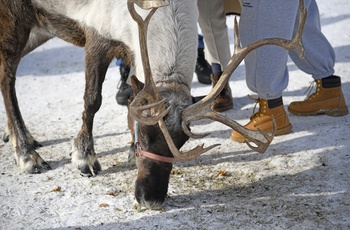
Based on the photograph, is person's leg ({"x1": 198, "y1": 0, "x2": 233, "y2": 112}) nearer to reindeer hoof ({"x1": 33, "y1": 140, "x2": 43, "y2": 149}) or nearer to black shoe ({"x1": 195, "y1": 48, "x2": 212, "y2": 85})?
black shoe ({"x1": 195, "y1": 48, "x2": 212, "y2": 85})

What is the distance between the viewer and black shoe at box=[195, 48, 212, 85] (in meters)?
5.76

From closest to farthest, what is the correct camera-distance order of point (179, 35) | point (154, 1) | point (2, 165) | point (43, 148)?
1. point (154, 1)
2. point (179, 35)
3. point (2, 165)
4. point (43, 148)

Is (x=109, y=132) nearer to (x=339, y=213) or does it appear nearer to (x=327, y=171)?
(x=327, y=171)

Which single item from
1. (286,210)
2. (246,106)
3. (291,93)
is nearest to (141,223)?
(286,210)

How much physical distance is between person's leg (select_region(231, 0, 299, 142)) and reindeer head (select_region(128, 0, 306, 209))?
68 cm

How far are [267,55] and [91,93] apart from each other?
1288 millimetres

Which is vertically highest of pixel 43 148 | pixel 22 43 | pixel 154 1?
pixel 154 1

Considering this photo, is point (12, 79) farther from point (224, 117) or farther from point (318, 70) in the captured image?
point (318, 70)

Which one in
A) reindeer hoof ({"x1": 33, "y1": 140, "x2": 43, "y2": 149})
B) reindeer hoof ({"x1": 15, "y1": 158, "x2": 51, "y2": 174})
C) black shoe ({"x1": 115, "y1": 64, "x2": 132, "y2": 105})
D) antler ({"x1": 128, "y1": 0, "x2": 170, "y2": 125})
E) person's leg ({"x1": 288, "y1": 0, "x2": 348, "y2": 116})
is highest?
antler ({"x1": 128, "y1": 0, "x2": 170, "y2": 125})

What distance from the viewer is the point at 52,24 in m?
4.25

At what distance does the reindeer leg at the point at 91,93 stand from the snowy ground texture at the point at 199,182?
0.10 meters

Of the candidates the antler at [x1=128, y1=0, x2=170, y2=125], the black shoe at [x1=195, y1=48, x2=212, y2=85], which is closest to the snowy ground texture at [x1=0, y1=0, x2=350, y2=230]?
the black shoe at [x1=195, y1=48, x2=212, y2=85]

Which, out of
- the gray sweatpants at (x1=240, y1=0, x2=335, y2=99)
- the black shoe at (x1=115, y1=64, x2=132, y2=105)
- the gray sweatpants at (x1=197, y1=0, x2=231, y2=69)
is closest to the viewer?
the gray sweatpants at (x1=240, y1=0, x2=335, y2=99)

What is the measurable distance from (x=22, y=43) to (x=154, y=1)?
1.78 m
